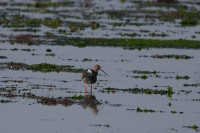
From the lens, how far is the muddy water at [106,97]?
19938mm

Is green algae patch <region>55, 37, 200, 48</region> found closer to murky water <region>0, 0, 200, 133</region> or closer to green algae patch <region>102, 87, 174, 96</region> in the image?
murky water <region>0, 0, 200, 133</region>

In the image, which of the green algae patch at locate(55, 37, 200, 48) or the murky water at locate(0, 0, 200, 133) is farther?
the green algae patch at locate(55, 37, 200, 48)

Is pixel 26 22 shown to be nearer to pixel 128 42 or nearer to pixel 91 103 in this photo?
pixel 128 42

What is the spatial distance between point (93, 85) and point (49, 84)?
5.78ft

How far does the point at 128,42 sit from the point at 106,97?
1620cm

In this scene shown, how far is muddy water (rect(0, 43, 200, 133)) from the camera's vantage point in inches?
785

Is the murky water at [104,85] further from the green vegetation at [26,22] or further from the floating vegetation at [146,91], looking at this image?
the green vegetation at [26,22]

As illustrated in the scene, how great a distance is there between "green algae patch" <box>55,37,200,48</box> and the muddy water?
313 cm

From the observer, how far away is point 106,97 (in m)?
24.1

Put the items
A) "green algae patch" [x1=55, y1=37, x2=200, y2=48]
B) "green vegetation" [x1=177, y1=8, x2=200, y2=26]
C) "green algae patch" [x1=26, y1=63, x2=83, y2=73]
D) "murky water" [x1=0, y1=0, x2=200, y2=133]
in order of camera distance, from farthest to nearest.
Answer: "green vegetation" [x1=177, y1=8, x2=200, y2=26] → "green algae patch" [x1=55, y1=37, x2=200, y2=48] → "green algae patch" [x1=26, y1=63, x2=83, y2=73] → "murky water" [x1=0, y1=0, x2=200, y2=133]

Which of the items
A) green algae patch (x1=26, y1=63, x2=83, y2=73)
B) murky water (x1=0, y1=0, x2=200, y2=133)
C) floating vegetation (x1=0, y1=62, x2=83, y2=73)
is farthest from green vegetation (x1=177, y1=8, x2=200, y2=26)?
green algae patch (x1=26, y1=63, x2=83, y2=73)

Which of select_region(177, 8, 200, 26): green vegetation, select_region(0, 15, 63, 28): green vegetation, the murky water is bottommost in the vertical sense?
select_region(177, 8, 200, 26): green vegetation

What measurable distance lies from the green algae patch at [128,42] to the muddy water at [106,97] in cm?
313

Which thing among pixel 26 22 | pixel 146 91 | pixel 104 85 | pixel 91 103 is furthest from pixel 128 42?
pixel 91 103
